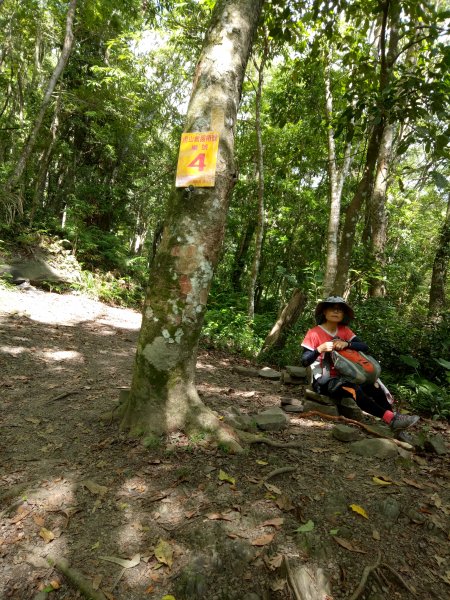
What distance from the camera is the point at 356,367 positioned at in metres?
4.09

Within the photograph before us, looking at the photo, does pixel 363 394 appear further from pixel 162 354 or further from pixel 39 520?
pixel 39 520

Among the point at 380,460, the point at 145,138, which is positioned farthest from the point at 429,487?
the point at 145,138

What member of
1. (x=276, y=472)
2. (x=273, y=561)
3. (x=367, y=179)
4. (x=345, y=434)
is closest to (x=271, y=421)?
(x=345, y=434)

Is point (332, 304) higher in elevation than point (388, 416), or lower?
higher

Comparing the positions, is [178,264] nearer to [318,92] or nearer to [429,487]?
[429,487]

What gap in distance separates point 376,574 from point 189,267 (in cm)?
233

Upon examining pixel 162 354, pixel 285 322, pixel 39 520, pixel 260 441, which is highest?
pixel 162 354

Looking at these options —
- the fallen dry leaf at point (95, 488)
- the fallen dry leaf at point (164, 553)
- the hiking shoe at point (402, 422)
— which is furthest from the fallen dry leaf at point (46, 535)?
the hiking shoe at point (402, 422)

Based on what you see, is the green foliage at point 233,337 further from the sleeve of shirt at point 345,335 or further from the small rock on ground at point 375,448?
the small rock on ground at point 375,448

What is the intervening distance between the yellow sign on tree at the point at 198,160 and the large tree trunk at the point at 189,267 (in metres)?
0.06

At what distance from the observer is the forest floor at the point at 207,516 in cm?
200

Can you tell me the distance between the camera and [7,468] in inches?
115

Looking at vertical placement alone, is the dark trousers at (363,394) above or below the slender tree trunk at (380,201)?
below

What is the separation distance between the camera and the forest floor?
78.5 inches
